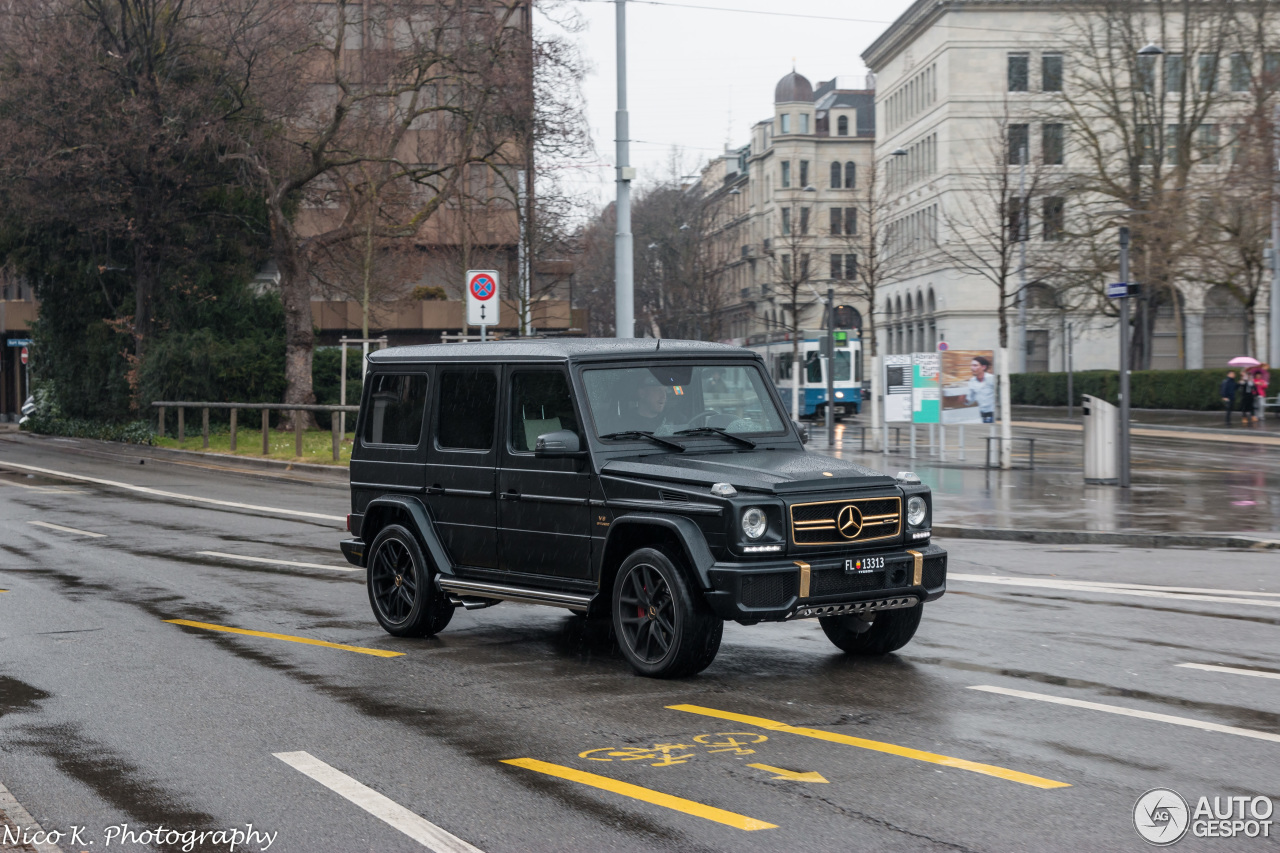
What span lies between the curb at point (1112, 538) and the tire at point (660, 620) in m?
8.28

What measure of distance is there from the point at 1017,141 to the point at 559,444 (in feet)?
202

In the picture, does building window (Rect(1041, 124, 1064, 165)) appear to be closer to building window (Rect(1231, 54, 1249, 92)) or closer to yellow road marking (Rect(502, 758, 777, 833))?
building window (Rect(1231, 54, 1249, 92))

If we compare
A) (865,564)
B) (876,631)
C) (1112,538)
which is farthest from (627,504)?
(1112,538)

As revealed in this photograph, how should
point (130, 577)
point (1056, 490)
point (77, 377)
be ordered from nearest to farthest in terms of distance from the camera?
1. point (130, 577)
2. point (1056, 490)
3. point (77, 377)

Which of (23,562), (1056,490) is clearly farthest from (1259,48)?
(23,562)

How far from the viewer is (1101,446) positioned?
21156 mm

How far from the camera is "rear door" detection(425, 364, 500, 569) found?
9.03m

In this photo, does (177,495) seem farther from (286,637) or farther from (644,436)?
(644,436)

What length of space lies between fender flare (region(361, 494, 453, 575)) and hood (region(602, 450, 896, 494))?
1566 millimetres

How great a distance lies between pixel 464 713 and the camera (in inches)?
285

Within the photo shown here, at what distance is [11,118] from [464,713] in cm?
3126

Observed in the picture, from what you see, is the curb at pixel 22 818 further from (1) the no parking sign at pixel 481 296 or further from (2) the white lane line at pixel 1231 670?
(1) the no parking sign at pixel 481 296

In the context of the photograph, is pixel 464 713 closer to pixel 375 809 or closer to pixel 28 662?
pixel 375 809

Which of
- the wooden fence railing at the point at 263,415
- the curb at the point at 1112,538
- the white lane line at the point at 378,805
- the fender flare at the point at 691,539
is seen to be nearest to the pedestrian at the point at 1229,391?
the wooden fence railing at the point at 263,415
